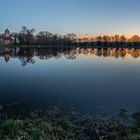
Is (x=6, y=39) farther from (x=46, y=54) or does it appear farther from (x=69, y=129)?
(x=69, y=129)

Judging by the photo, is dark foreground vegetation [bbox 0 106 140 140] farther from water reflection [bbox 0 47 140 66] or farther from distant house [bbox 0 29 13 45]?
distant house [bbox 0 29 13 45]

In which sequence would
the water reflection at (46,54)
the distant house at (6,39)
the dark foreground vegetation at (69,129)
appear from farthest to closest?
1. the distant house at (6,39)
2. the water reflection at (46,54)
3. the dark foreground vegetation at (69,129)

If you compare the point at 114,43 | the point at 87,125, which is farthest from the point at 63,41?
the point at 87,125

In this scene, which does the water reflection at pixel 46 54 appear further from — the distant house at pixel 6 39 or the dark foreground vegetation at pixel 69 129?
the distant house at pixel 6 39

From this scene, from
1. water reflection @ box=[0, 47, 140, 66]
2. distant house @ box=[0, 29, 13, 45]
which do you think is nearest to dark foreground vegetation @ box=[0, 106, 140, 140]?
water reflection @ box=[0, 47, 140, 66]

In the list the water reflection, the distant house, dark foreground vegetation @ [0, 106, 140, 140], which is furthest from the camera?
the distant house

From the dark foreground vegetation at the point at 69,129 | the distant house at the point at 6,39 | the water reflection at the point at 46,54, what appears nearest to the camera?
the dark foreground vegetation at the point at 69,129

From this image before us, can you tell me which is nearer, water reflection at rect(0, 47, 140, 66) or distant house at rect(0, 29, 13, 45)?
water reflection at rect(0, 47, 140, 66)

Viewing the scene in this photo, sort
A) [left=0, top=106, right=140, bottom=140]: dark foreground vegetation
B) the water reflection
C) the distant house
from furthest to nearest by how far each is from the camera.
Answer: the distant house < the water reflection < [left=0, top=106, right=140, bottom=140]: dark foreground vegetation

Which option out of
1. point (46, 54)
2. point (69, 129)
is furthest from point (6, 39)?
point (69, 129)

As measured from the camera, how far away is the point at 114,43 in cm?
17400

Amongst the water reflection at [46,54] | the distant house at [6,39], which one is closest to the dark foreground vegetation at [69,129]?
the water reflection at [46,54]

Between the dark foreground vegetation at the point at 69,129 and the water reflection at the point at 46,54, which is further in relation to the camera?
the water reflection at the point at 46,54

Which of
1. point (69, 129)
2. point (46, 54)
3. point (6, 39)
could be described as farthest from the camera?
point (6, 39)
